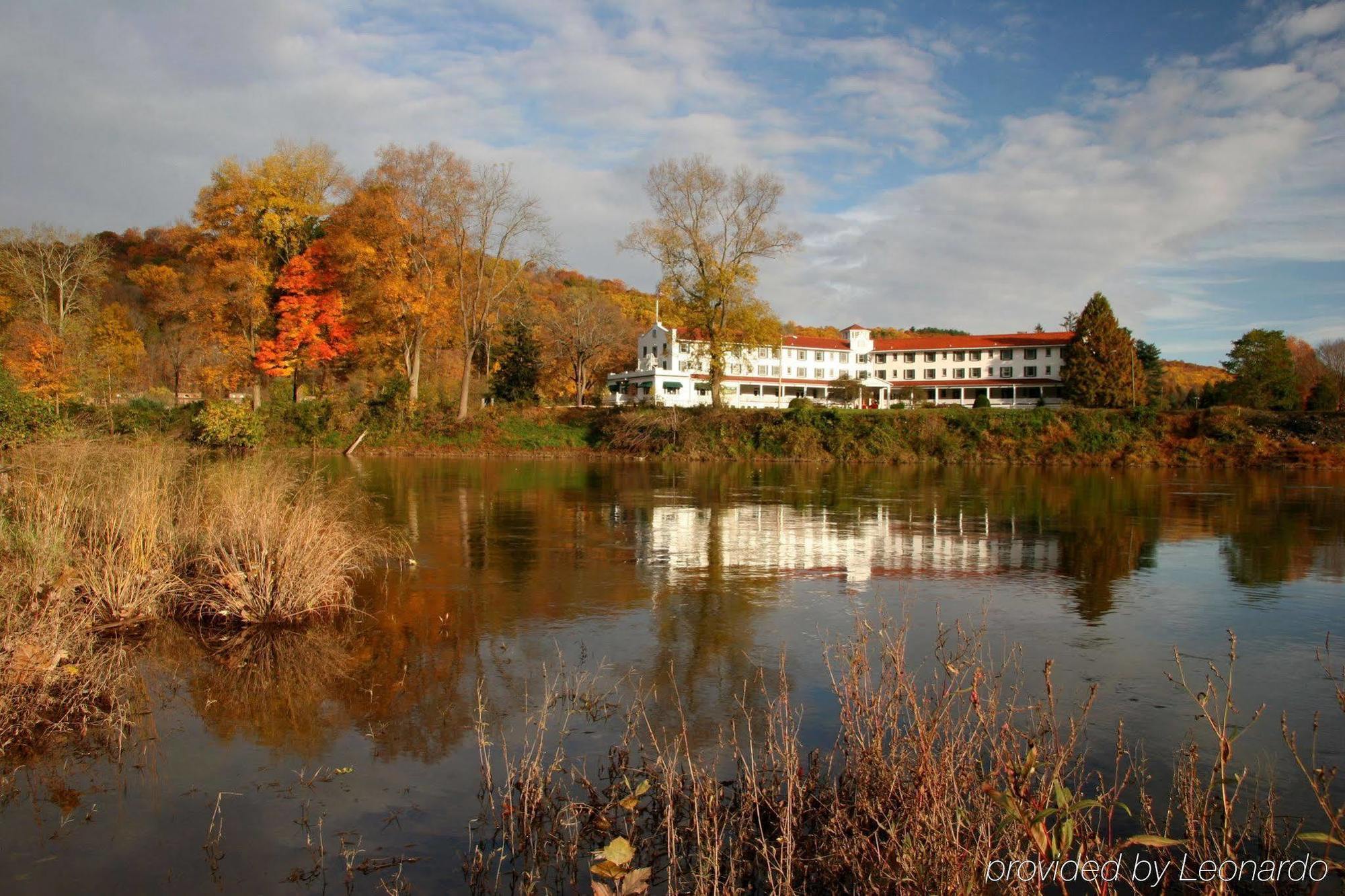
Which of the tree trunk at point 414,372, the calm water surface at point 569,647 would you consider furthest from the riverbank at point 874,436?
the calm water surface at point 569,647

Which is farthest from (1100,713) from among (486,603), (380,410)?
(380,410)

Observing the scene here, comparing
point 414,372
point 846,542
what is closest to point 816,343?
point 414,372

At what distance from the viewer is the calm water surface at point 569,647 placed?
207 inches

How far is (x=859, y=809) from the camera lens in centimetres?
483

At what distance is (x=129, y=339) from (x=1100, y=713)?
64.6 m

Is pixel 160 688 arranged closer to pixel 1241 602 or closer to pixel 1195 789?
pixel 1195 789

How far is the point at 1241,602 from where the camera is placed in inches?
473

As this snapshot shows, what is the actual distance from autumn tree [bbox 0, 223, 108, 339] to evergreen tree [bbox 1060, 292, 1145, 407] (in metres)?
67.6

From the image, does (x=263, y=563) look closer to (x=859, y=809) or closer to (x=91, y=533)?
(x=91, y=533)

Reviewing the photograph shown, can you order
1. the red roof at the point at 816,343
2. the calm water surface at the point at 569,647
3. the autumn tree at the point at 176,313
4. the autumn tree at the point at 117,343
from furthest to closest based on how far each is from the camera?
the red roof at the point at 816,343 < the autumn tree at the point at 117,343 < the autumn tree at the point at 176,313 < the calm water surface at the point at 569,647

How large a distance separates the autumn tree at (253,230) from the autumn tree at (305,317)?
0.72m

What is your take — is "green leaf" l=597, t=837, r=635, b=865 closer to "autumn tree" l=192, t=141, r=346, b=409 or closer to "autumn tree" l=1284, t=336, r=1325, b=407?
"autumn tree" l=192, t=141, r=346, b=409

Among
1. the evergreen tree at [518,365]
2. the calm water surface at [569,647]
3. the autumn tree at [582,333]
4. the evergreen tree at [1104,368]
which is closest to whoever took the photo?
the calm water surface at [569,647]

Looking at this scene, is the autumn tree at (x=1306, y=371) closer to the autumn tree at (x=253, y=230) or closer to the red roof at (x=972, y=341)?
the red roof at (x=972, y=341)
